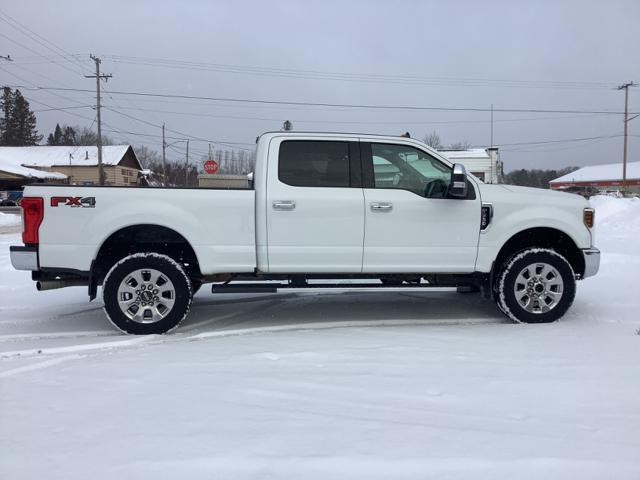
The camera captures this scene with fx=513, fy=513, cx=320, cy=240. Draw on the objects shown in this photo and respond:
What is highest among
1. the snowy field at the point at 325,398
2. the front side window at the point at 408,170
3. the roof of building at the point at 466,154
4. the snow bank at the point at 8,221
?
the roof of building at the point at 466,154

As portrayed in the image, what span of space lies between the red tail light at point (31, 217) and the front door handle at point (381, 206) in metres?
3.19

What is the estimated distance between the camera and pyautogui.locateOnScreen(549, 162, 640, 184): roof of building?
82.8 m

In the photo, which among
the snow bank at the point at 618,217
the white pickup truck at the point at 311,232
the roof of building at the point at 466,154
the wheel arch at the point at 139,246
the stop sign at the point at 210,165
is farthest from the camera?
the roof of building at the point at 466,154

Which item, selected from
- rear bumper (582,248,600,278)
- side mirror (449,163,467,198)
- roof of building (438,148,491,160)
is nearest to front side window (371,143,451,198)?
side mirror (449,163,467,198)

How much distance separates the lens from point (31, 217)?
484 cm

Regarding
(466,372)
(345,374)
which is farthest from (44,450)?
(466,372)

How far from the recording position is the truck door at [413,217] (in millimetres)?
5207

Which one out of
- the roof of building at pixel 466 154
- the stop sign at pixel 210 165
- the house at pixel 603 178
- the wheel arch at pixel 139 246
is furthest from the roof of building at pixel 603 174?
the wheel arch at pixel 139 246

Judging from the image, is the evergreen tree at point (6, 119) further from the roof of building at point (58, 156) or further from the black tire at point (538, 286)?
the black tire at point (538, 286)

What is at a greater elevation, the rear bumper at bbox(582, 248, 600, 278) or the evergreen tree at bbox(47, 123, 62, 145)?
the evergreen tree at bbox(47, 123, 62, 145)

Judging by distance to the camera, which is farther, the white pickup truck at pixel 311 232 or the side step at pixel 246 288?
Answer: the side step at pixel 246 288

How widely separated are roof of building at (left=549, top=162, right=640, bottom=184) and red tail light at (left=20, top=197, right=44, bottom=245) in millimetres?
91846

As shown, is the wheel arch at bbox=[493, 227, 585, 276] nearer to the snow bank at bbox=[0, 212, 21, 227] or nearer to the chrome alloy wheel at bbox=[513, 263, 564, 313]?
the chrome alloy wheel at bbox=[513, 263, 564, 313]

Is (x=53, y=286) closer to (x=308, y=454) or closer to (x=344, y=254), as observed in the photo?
(x=344, y=254)
